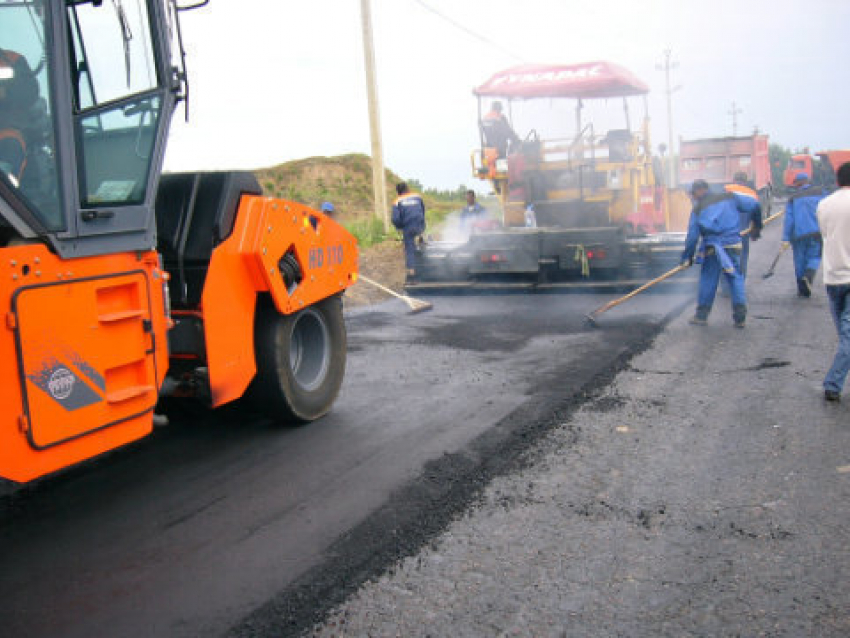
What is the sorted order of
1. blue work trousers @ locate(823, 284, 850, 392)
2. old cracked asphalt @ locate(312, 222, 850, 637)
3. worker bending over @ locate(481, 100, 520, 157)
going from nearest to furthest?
old cracked asphalt @ locate(312, 222, 850, 637) → blue work trousers @ locate(823, 284, 850, 392) → worker bending over @ locate(481, 100, 520, 157)

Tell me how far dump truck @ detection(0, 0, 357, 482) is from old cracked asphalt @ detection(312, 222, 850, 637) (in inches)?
56.5

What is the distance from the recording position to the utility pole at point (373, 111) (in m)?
17.7

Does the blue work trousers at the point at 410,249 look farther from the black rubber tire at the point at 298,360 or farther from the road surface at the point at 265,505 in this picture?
the black rubber tire at the point at 298,360

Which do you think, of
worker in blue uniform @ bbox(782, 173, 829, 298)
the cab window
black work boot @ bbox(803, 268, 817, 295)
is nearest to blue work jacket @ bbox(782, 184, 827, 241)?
worker in blue uniform @ bbox(782, 173, 829, 298)

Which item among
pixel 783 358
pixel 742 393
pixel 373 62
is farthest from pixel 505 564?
pixel 373 62

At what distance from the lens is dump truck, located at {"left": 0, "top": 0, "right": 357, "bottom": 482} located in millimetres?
3166

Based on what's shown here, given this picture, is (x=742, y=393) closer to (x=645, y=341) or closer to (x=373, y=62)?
(x=645, y=341)

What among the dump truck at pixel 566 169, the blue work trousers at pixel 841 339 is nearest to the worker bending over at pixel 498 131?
the dump truck at pixel 566 169

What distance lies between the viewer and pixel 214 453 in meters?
4.91

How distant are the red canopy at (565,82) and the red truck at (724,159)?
13.3m

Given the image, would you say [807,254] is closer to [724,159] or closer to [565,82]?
[565,82]

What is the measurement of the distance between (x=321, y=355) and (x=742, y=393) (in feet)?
10.2

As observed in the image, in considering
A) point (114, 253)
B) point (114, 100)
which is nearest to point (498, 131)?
point (114, 100)

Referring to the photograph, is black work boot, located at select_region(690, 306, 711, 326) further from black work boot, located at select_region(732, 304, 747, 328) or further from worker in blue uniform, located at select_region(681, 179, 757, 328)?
black work boot, located at select_region(732, 304, 747, 328)
